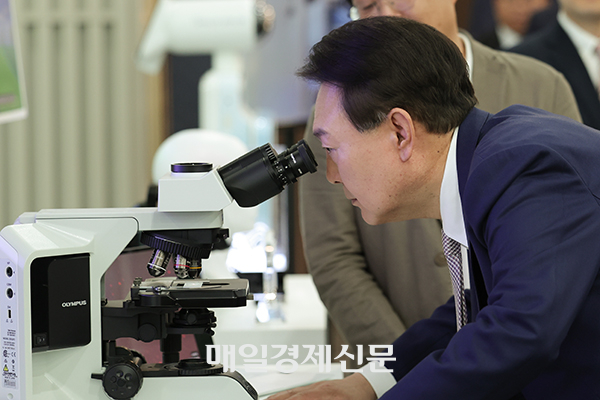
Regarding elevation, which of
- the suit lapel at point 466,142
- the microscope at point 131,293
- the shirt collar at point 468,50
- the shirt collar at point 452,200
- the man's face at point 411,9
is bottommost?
the microscope at point 131,293

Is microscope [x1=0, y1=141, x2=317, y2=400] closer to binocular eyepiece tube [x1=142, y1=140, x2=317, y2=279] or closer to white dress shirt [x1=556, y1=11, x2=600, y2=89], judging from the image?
binocular eyepiece tube [x1=142, y1=140, x2=317, y2=279]

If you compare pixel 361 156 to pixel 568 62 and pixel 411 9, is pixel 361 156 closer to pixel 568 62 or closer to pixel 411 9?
pixel 411 9

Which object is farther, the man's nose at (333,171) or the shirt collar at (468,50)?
the shirt collar at (468,50)

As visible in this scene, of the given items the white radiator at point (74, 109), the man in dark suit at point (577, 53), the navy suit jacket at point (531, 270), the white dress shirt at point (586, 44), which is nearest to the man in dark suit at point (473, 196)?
the navy suit jacket at point (531, 270)

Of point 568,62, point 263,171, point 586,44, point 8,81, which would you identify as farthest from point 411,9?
point 586,44

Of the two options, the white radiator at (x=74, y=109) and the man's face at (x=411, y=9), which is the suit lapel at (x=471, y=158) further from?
the white radiator at (x=74, y=109)

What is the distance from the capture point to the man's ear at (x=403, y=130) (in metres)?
0.88

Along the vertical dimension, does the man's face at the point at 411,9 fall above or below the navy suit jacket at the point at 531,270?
above

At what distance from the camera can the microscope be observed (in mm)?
869

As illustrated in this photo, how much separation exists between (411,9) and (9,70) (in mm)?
940

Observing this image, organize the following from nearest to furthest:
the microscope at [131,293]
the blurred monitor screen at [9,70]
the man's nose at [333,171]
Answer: the microscope at [131,293] < the man's nose at [333,171] < the blurred monitor screen at [9,70]

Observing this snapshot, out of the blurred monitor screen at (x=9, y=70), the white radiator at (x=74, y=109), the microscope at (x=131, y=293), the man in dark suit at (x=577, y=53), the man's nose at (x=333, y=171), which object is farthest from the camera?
the white radiator at (x=74, y=109)

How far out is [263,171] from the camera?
35.7 inches

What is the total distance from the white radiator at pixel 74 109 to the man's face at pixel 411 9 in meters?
1.75
